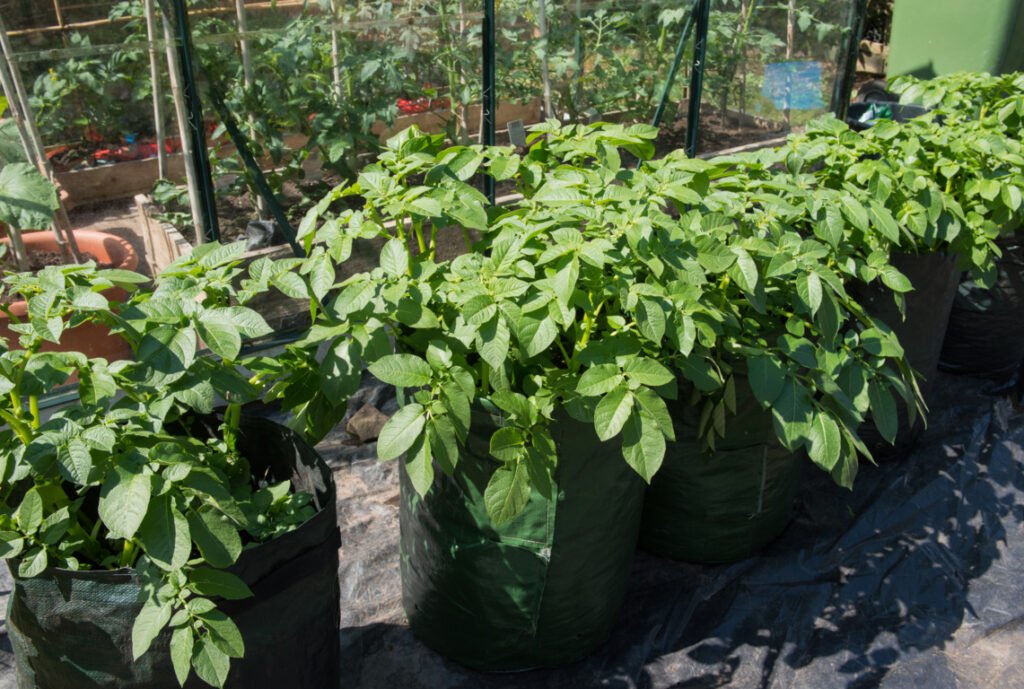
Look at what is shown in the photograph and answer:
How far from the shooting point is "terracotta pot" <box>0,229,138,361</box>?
8.66 feet

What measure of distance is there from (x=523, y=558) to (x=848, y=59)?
374 cm

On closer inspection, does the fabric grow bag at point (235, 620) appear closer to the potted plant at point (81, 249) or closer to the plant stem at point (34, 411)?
the plant stem at point (34, 411)

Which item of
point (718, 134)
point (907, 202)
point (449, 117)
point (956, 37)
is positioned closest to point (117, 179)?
point (449, 117)

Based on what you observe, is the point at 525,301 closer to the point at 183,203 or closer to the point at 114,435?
the point at 114,435

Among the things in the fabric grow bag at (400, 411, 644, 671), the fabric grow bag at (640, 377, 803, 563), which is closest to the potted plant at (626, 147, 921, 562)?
the fabric grow bag at (640, 377, 803, 563)

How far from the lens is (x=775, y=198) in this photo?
1.86m

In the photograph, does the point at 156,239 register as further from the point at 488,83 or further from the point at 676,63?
the point at 676,63

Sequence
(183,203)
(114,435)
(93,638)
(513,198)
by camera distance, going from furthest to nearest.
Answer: (513,198) < (183,203) < (93,638) < (114,435)

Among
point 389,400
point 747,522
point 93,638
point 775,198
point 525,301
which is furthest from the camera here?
point 389,400

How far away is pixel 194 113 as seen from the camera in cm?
274

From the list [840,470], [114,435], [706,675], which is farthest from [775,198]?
[114,435]

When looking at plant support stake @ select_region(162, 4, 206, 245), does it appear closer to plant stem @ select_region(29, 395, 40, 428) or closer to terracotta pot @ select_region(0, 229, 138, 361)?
terracotta pot @ select_region(0, 229, 138, 361)

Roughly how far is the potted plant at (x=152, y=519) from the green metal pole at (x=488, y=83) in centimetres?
189

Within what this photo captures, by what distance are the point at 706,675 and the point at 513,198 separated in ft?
7.11
